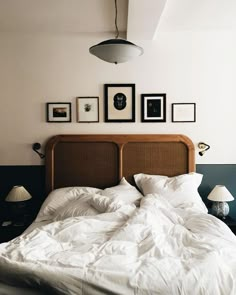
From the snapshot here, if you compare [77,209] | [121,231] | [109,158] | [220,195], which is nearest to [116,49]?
Answer: [121,231]

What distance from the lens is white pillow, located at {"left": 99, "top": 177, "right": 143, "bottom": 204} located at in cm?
290

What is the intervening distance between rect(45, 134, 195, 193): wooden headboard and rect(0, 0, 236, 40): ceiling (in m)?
1.23

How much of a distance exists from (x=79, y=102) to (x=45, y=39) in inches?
33.4

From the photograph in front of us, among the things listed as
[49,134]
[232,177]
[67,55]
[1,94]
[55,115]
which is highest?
[67,55]

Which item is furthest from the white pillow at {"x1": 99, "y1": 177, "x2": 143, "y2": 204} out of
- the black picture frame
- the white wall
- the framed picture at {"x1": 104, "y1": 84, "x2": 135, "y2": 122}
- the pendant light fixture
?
the pendant light fixture

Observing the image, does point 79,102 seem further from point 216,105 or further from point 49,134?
point 216,105

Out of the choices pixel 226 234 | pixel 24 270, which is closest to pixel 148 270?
pixel 24 270

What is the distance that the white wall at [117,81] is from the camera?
3.34m

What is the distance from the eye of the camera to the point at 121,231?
1.98 meters

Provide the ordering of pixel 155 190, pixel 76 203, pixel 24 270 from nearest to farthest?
pixel 24 270 → pixel 76 203 → pixel 155 190

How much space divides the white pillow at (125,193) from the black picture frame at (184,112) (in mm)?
980

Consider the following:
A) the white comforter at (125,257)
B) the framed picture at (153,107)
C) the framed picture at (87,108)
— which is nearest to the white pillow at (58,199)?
the white comforter at (125,257)

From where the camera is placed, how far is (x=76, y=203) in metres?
2.77

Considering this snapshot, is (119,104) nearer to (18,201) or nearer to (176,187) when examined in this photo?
(176,187)
